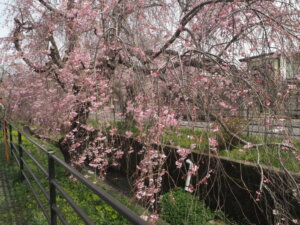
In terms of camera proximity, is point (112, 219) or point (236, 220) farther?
point (236, 220)

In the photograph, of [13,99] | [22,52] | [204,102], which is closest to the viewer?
[204,102]

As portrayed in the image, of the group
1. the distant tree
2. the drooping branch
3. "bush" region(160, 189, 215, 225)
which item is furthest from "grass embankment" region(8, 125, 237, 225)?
the drooping branch

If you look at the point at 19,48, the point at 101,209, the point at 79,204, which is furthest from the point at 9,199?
the point at 19,48

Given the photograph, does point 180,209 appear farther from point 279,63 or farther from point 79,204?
point 279,63

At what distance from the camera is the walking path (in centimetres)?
335

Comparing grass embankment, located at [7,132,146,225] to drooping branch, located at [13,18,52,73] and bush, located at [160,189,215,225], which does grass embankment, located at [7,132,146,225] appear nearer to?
bush, located at [160,189,215,225]

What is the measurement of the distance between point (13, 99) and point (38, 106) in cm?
189

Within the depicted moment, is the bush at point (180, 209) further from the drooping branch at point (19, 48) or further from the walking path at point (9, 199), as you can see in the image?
the drooping branch at point (19, 48)

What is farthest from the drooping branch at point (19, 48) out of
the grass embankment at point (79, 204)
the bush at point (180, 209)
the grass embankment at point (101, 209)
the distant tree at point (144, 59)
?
the bush at point (180, 209)

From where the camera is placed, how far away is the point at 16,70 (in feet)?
20.8

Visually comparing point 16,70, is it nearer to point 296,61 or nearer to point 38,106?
point 38,106

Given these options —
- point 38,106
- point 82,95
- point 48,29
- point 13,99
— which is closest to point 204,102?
point 82,95

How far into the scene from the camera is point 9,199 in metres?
4.02

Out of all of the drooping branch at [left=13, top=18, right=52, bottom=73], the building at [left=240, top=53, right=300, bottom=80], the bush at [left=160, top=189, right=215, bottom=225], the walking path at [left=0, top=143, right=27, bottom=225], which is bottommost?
the bush at [left=160, top=189, right=215, bottom=225]
